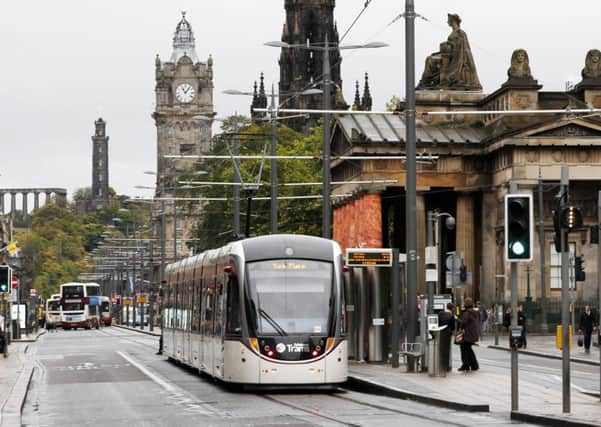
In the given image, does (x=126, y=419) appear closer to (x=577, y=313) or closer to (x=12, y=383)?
(x=12, y=383)

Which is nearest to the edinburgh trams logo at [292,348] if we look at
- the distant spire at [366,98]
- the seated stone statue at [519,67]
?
the seated stone statue at [519,67]

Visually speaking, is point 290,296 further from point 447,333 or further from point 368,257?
point 368,257

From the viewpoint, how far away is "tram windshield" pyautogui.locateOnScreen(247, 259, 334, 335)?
1196 inches

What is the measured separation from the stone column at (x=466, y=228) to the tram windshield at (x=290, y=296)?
56.0m

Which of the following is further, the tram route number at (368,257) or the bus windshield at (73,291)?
the bus windshield at (73,291)

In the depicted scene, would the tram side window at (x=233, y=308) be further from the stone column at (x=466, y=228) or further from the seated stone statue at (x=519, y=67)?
the stone column at (x=466, y=228)

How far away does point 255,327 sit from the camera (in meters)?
30.4

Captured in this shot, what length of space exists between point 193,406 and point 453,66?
66322mm

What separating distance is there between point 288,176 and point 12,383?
6628 centimetres

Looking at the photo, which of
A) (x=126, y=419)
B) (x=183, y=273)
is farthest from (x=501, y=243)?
(x=126, y=419)

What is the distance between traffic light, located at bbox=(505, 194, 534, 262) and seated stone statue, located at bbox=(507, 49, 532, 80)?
59769 millimetres

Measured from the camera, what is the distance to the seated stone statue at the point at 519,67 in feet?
273

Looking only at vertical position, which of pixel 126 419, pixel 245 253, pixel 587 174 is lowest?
pixel 126 419

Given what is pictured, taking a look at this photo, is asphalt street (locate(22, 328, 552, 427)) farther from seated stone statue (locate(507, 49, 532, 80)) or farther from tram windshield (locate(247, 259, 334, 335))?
seated stone statue (locate(507, 49, 532, 80))
